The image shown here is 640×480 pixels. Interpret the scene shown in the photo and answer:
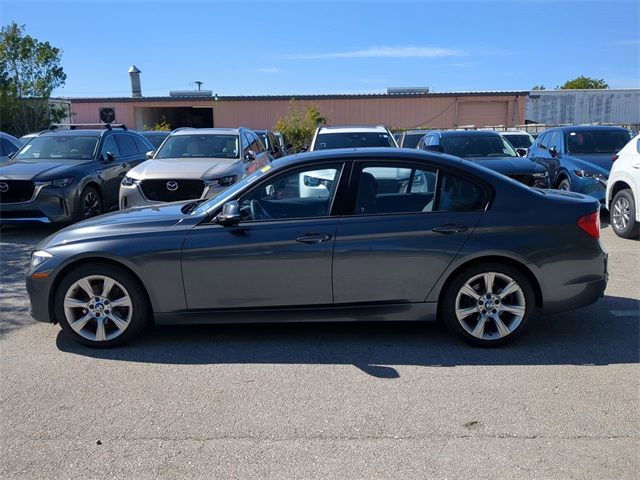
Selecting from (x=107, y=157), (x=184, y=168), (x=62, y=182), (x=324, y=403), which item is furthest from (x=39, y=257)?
(x=107, y=157)

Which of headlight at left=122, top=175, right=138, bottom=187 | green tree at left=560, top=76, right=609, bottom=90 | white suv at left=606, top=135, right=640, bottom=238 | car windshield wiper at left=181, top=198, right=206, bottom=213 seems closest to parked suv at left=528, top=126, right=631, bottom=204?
white suv at left=606, top=135, right=640, bottom=238

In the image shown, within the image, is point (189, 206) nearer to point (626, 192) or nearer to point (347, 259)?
point (347, 259)

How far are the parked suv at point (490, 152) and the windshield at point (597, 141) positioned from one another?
1.25 m

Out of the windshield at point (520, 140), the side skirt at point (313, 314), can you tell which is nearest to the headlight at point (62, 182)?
the side skirt at point (313, 314)

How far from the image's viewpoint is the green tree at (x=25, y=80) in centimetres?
2880

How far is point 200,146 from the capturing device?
11.1 m

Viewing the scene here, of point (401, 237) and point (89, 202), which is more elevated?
point (401, 237)

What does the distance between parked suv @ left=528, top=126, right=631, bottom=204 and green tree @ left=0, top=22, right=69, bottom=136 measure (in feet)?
83.8

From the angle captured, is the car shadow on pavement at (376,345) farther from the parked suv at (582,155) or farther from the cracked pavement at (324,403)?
the parked suv at (582,155)

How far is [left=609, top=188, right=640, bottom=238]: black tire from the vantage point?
9.09 m

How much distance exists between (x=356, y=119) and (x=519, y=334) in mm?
35702

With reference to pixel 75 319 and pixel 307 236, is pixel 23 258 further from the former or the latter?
pixel 307 236

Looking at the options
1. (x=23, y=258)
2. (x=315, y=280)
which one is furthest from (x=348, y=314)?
(x=23, y=258)

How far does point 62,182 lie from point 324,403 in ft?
24.6
